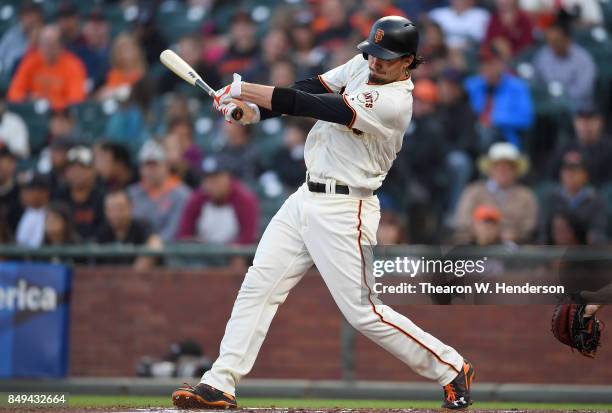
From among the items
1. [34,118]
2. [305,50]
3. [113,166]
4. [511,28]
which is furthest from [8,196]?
[511,28]

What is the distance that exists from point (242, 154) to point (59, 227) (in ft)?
6.98

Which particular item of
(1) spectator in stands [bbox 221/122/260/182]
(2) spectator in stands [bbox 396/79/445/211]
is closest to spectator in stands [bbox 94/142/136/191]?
(1) spectator in stands [bbox 221/122/260/182]

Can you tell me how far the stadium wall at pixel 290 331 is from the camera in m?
8.77

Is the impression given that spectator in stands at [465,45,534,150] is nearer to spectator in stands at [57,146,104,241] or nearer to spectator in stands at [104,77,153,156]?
spectator in stands at [104,77,153,156]

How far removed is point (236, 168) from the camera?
37.6ft

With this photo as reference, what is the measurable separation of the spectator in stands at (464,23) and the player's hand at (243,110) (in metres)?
6.21

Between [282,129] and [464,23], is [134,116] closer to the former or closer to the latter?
[282,129]

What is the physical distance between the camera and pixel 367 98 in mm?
5871

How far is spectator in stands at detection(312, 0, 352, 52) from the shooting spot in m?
12.2

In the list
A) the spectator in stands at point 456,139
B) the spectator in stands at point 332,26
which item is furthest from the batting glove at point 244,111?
the spectator in stands at point 332,26

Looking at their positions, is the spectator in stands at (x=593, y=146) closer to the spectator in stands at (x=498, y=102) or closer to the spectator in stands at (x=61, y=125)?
the spectator in stands at (x=498, y=102)

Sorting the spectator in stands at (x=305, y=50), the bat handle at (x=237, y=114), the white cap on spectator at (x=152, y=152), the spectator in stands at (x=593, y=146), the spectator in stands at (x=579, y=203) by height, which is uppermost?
the spectator in stands at (x=305, y=50)

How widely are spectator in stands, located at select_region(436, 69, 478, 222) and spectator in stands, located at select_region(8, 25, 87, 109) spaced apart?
4.50 meters

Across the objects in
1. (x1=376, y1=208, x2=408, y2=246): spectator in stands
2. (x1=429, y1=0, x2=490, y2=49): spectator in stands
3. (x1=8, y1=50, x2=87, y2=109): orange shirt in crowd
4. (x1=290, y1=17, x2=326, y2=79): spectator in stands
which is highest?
(x1=429, y1=0, x2=490, y2=49): spectator in stands
